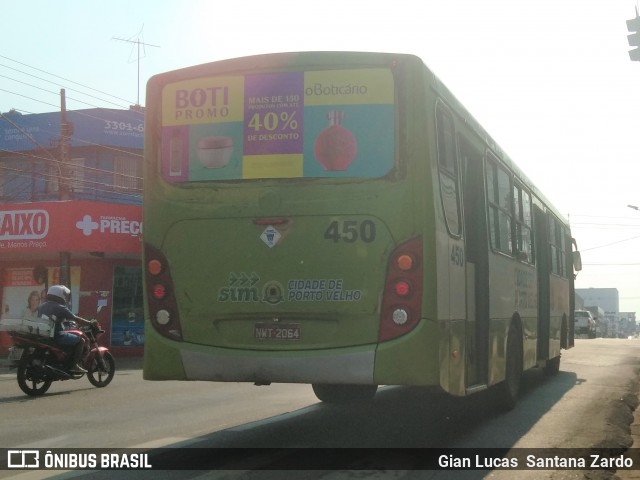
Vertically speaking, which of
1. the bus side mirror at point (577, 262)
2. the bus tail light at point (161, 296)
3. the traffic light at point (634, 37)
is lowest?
the bus tail light at point (161, 296)

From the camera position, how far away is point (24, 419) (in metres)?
9.53

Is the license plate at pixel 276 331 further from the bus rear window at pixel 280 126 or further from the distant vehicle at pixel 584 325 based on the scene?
the distant vehicle at pixel 584 325

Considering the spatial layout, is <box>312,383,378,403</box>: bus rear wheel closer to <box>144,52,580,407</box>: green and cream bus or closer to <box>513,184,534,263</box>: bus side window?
<box>513,184,534,263</box>: bus side window

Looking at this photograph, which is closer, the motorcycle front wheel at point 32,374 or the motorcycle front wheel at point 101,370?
the motorcycle front wheel at point 32,374

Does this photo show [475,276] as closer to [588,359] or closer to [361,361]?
[361,361]

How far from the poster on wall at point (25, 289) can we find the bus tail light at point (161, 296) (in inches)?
736

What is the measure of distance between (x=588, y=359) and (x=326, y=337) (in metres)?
17.7

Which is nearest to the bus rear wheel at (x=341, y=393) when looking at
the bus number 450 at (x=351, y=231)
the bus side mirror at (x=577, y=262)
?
the bus number 450 at (x=351, y=231)

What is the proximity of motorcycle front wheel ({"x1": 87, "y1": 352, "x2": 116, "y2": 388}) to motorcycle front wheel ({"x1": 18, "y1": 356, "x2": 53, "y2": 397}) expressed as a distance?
108 cm

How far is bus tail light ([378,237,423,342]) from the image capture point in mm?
6371

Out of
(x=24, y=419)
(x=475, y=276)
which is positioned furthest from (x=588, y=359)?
(x=24, y=419)

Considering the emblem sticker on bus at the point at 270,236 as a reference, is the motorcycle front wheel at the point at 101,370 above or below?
below

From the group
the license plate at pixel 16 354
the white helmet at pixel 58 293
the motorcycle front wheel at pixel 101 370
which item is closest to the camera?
the white helmet at pixel 58 293

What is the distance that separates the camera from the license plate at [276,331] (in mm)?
6594
